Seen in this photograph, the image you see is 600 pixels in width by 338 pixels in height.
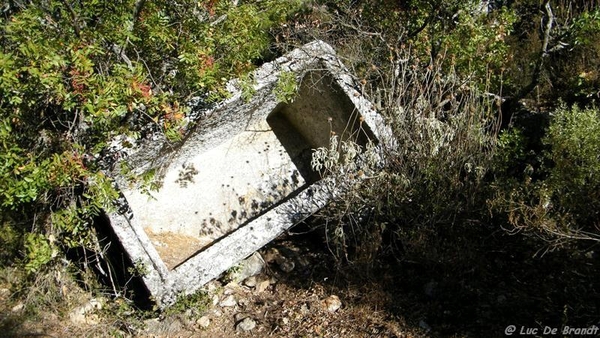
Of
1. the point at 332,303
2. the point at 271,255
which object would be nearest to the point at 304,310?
the point at 332,303

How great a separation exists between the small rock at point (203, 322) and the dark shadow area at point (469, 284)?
0.56m

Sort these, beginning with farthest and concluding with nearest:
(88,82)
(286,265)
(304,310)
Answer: (286,265) < (304,310) < (88,82)

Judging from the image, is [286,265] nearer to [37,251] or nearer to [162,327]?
[162,327]

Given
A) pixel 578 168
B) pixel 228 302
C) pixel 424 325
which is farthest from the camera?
pixel 228 302

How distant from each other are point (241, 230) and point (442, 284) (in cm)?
131

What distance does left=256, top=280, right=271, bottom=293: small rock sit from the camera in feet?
13.1

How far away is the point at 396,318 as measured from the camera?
357 cm

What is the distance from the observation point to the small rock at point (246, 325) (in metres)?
3.69

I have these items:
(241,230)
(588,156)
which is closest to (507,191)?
(588,156)

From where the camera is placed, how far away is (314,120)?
477 cm

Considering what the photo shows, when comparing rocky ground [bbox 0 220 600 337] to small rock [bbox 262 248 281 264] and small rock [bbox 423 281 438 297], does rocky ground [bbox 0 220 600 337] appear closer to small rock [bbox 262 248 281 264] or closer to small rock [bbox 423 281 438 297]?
small rock [bbox 423 281 438 297]

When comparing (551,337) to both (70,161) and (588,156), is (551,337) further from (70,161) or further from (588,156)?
(70,161)

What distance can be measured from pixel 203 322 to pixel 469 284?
5.46 ft

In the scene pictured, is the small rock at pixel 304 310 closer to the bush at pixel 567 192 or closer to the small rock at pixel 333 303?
the small rock at pixel 333 303
